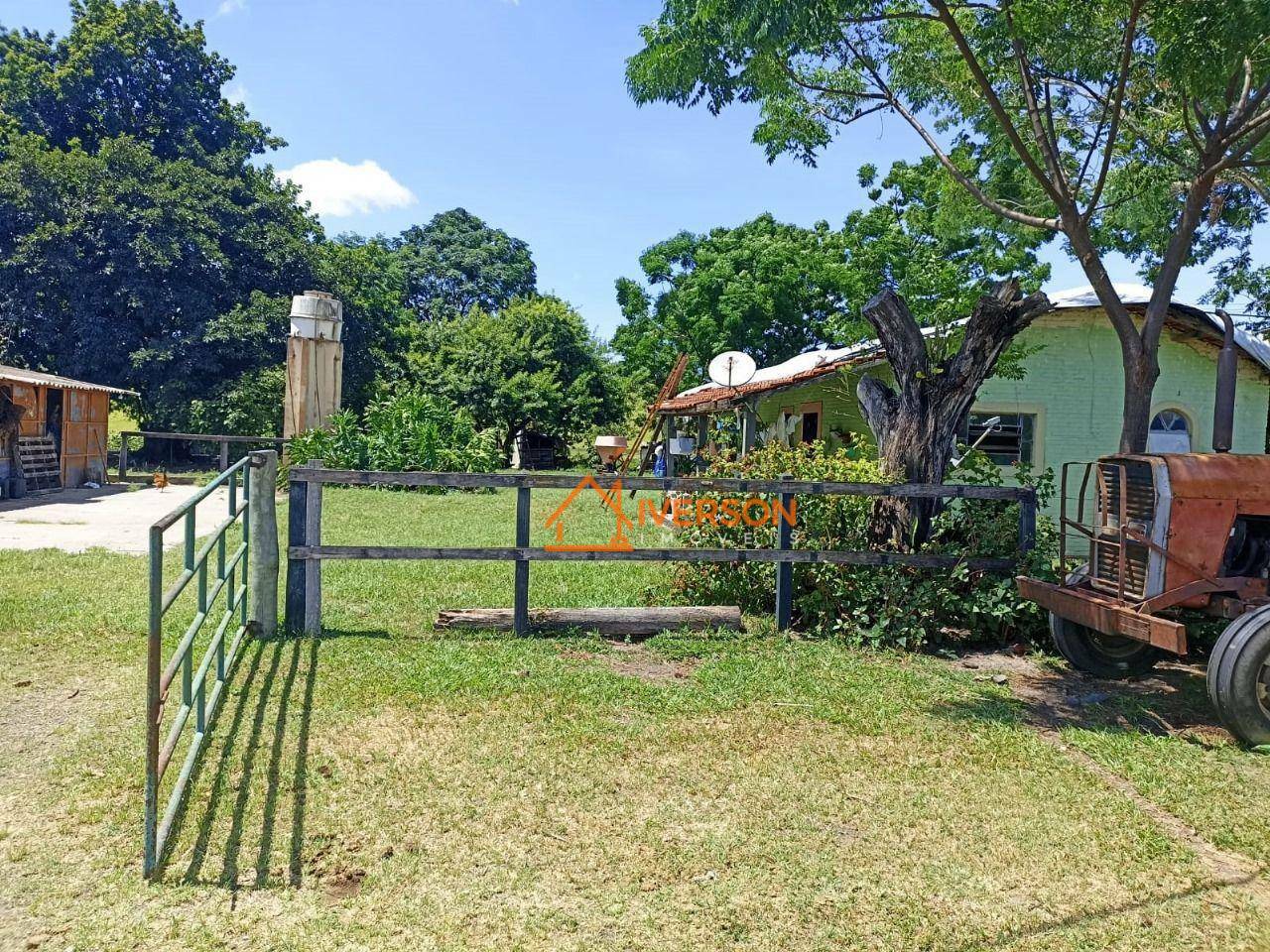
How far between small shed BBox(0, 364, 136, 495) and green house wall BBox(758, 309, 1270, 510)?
14.7 meters

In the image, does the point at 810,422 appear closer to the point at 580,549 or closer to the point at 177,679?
the point at 580,549

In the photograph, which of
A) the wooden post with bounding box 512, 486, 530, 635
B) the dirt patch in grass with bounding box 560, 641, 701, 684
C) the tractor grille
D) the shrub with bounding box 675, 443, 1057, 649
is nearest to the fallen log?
A: the wooden post with bounding box 512, 486, 530, 635

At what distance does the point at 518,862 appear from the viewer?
336 centimetres

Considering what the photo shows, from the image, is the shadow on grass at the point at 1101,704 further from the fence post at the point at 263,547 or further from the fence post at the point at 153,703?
the fence post at the point at 263,547

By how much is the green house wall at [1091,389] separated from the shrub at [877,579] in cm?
514

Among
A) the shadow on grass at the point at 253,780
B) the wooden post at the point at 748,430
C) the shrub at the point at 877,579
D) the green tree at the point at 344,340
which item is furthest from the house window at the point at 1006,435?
the green tree at the point at 344,340

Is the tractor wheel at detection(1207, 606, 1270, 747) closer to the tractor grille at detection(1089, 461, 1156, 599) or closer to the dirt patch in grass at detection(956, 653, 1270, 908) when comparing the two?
the dirt patch in grass at detection(956, 653, 1270, 908)

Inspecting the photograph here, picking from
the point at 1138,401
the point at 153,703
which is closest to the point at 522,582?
the point at 153,703

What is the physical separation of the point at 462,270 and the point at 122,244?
2768cm

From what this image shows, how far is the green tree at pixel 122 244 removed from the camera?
2545cm

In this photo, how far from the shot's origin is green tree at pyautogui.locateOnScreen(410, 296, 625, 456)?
29.7 metres

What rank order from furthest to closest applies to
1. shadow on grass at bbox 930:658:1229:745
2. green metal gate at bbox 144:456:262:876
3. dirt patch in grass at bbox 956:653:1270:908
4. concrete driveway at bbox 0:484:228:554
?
1. concrete driveway at bbox 0:484:228:554
2. shadow on grass at bbox 930:658:1229:745
3. dirt patch in grass at bbox 956:653:1270:908
4. green metal gate at bbox 144:456:262:876

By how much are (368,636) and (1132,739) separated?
4.84 metres

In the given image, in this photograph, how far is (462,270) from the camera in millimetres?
52562
